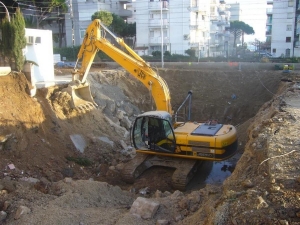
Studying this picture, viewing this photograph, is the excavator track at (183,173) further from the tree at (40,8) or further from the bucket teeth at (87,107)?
the tree at (40,8)

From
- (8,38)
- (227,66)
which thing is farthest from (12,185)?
(227,66)

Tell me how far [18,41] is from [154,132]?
6.41 m

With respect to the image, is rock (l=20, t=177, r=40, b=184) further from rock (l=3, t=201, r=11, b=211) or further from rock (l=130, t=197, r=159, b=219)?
rock (l=130, t=197, r=159, b=219)

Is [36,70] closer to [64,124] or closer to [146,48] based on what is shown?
[64,124]

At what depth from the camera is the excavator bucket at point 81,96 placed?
14.4 metres

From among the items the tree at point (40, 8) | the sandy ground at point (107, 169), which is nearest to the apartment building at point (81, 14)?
the tree at point (40, 8)

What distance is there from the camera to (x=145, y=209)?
22.5 feet

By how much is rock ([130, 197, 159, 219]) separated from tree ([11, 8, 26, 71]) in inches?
339

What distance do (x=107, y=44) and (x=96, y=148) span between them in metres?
4.13

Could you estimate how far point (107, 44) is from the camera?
13.9 meters

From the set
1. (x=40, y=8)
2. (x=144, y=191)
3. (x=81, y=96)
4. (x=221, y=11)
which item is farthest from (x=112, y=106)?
(x=221, y=11)

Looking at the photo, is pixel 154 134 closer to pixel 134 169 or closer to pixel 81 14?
pixel 134 169

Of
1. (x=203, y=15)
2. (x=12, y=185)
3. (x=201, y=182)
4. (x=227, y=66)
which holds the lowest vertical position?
(x=201, y=182)

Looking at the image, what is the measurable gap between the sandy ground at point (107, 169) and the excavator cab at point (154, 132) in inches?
40.7
